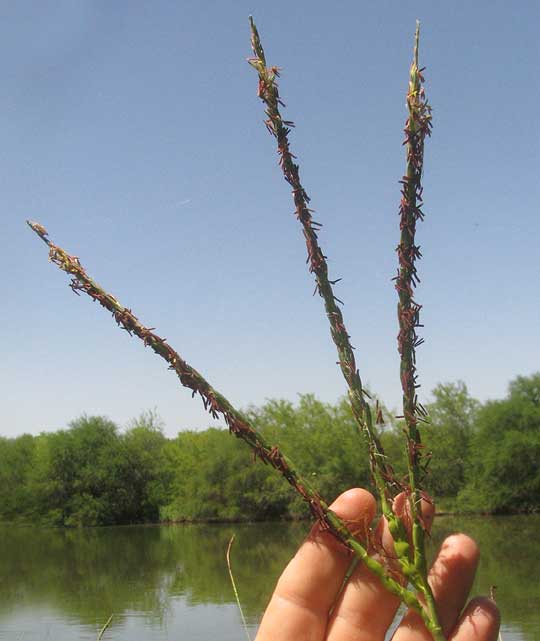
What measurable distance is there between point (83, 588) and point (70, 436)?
4662 centimetres

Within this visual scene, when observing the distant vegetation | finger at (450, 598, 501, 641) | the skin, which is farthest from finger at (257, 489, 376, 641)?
the distant vegetation

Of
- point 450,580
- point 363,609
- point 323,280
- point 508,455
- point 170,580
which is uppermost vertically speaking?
point 508,455

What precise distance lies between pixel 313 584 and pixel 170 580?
4642 centimetres

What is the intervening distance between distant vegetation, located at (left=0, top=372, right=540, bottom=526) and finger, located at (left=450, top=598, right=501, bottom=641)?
67.7 metres

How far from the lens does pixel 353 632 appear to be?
2125 millimetres

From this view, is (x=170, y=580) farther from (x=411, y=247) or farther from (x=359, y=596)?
(x=411, y=247)

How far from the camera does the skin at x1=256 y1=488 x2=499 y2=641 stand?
195 centimetres

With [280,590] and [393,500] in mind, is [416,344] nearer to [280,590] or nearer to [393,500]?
[393,500]

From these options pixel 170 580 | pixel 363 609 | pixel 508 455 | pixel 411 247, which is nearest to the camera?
pixel 411 247

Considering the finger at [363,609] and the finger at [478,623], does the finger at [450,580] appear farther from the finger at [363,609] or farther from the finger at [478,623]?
the finger at [363,609]

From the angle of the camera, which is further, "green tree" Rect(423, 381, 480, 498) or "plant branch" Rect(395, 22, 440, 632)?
"green tree" Rect(423, 381, 480, 498)

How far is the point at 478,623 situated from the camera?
1917mm

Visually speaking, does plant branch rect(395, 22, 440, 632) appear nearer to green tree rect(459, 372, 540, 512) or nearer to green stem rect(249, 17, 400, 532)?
green stem rect(249, 17, 400, 532)

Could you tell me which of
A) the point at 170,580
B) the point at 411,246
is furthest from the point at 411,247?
the point at 170,580
